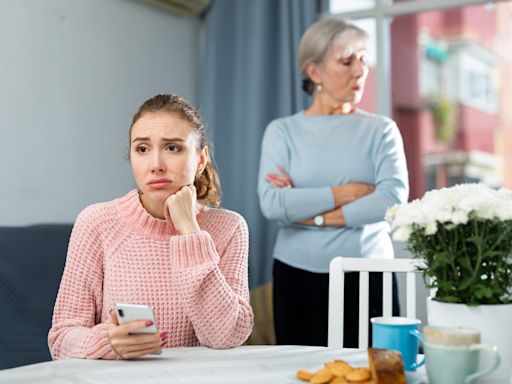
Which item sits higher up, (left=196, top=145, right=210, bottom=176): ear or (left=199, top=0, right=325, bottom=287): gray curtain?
(left=199, top=0, right=325, bottom=287): gray curtain

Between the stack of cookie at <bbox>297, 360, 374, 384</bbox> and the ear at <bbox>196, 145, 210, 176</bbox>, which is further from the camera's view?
the ear at <bbox>196, 145, 210, 176</bbox>

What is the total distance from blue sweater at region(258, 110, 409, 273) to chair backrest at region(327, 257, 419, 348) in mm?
508

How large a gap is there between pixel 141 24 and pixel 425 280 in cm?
247

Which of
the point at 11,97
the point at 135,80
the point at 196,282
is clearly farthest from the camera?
the point at 135,80

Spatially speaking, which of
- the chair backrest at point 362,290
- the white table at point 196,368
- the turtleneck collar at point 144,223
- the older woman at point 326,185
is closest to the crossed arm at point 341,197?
the older woman at point 326,185

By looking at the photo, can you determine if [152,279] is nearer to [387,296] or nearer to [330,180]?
[387,296]

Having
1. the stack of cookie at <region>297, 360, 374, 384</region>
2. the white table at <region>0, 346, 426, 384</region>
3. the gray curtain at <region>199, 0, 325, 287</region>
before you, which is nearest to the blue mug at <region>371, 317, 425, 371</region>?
the white table at <region>0, 346, 426, 384</region>

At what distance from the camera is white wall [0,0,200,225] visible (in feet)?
8.68

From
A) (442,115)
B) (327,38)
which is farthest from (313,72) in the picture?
(442,115)

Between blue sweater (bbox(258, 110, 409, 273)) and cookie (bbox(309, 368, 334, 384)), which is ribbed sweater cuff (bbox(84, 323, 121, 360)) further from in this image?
blue sweater (bbox(258, 110, 409, 273))

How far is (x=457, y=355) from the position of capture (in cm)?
99

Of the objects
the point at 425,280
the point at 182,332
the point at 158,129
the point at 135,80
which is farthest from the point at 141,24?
the point at 425,280

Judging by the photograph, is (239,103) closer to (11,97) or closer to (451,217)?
(11,97)

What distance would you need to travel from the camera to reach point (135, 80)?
3250 mm
